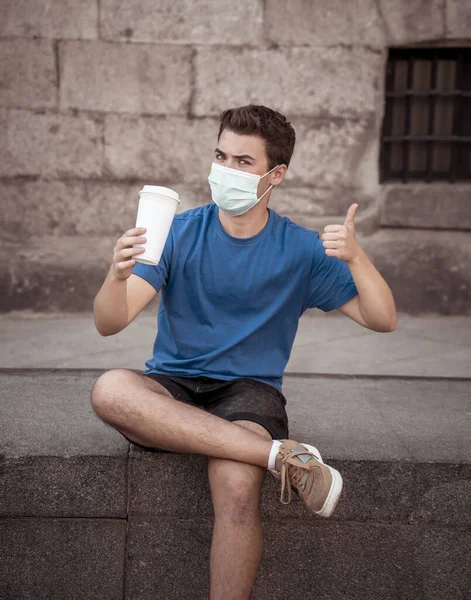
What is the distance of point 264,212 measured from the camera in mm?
2672

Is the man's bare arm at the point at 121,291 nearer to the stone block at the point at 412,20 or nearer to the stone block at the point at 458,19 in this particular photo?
the stone block at the point at 412,20

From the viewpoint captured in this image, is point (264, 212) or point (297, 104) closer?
point (264, 212)

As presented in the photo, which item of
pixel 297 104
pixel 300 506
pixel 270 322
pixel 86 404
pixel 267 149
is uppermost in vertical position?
pixel 297 104

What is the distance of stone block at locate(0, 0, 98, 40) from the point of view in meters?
4.86

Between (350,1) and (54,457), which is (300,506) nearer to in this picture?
(54,457)

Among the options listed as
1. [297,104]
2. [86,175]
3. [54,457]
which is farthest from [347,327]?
[54,457]

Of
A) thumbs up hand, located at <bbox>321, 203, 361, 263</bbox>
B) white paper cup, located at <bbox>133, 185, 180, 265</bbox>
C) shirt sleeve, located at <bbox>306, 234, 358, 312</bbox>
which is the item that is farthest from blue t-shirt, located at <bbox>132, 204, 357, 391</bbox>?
white paper cup, located at <bbox>133, 185, 180, 265</bbox>

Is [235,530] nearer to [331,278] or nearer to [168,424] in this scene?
[168,424]

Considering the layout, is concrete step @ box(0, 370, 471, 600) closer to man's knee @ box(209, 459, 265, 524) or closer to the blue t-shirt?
man's knee @ box(209, 459, 265, 524)

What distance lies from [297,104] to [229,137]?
259cm

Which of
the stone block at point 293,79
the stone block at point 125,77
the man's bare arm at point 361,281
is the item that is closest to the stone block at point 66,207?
the stone block at point 125,77

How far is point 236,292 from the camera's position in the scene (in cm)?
256

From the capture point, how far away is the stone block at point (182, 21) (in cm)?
488

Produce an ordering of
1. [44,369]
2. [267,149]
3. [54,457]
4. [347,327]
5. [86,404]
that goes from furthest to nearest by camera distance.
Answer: [347,327] → [44,369] → [86,404] → [267,149] → [54,457]
